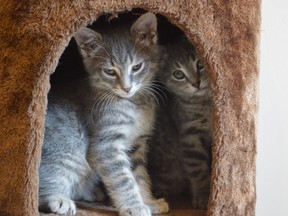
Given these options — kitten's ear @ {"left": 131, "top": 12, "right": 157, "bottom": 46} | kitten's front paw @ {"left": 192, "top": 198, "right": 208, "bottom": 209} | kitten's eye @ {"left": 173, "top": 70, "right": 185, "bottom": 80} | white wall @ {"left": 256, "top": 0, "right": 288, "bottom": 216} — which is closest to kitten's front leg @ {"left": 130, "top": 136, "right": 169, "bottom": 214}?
kitten's front paw @ {"left": 192, "top": 198, "right": 208, "bottom": 209}

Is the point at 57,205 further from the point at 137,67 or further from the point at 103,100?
the point at 137,67

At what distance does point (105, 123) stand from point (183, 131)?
0.31 m

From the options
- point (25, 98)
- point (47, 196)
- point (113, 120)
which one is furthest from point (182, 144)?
point (25, 98)

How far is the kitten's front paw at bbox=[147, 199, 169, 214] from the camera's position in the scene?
1.45 metres

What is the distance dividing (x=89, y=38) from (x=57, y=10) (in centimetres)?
34

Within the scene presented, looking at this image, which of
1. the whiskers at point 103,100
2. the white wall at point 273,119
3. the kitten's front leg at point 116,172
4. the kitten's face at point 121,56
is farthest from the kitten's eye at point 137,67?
the white wall at point 273,119

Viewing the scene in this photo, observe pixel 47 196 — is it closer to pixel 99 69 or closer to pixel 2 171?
pixel 2 171

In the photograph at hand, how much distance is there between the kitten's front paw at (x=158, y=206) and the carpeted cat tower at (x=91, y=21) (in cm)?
18

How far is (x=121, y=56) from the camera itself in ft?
4.74

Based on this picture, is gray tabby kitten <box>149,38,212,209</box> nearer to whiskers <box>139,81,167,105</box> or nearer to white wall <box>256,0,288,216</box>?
whiskers <box>139,81,167,105</box>

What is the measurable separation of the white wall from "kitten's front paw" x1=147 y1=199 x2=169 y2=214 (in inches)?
23.9

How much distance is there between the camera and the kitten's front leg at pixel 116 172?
1.39 m

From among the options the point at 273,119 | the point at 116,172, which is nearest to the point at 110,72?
the point at 116,172

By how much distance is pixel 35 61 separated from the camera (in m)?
1.13
